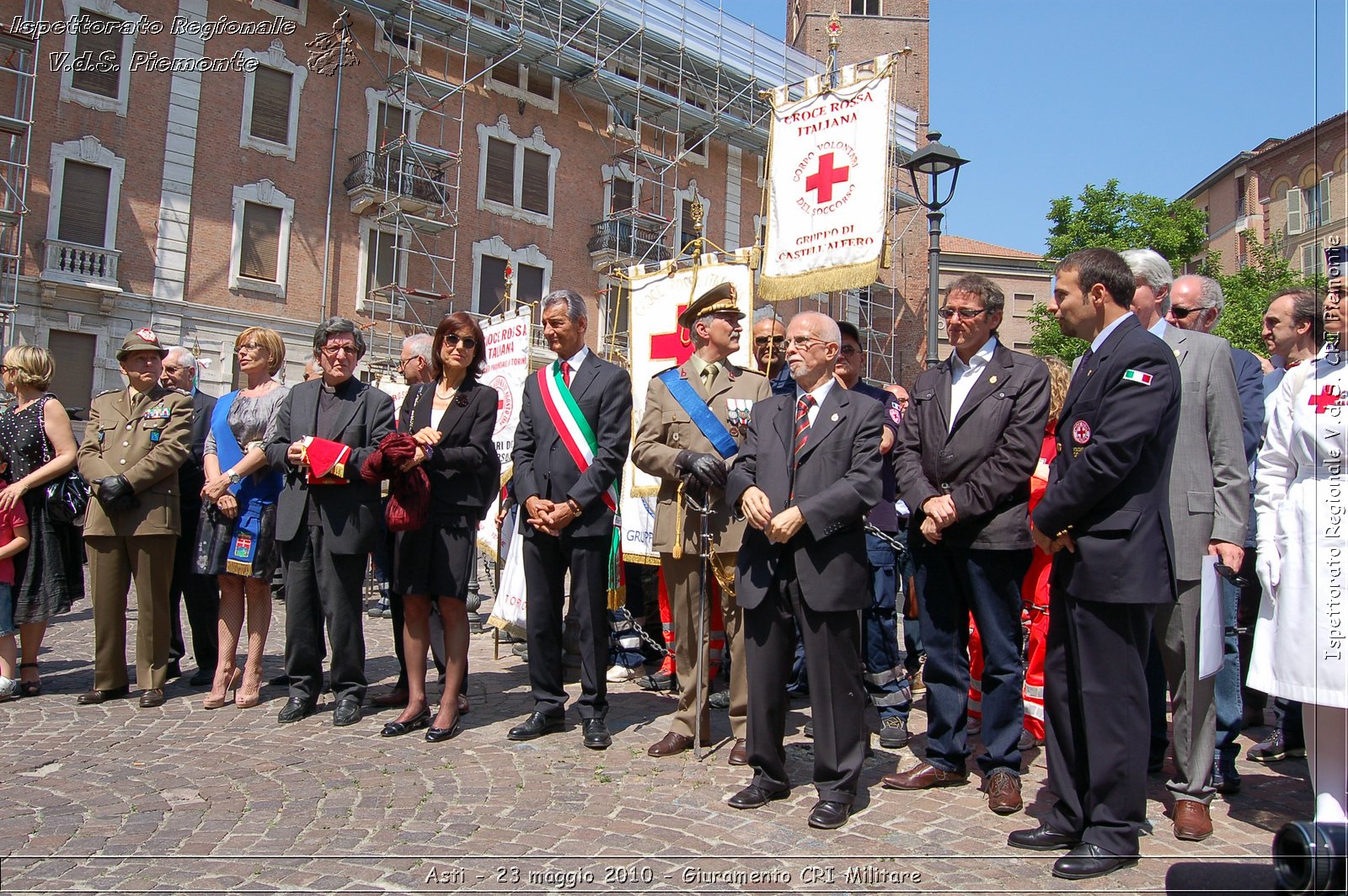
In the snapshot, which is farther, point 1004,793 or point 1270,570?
point 1004,793

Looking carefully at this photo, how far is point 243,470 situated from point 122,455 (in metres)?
0.84

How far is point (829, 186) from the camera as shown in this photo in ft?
25.7

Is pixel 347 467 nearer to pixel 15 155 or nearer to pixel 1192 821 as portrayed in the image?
pixel 1192 821

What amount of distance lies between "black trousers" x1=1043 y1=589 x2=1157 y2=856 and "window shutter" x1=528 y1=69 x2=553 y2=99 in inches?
1180

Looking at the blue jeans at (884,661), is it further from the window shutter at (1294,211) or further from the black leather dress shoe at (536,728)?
the window shutter at (1294,211)

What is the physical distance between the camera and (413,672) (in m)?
5.32

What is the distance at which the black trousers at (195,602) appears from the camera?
6.65 m

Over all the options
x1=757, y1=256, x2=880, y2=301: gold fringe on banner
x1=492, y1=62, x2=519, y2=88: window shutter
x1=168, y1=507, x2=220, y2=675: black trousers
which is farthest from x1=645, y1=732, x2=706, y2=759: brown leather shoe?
x1=492, y1=62, x2=519, y2=88: window shutter

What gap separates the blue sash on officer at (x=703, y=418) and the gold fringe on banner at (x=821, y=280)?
2.64 metres

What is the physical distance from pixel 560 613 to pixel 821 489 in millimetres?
1884

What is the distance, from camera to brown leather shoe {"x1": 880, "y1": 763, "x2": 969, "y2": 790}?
4.27 metres

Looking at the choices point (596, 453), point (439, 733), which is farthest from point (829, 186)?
point (439, 733)

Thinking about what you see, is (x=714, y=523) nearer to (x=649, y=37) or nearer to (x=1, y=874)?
(x=1, y=874)

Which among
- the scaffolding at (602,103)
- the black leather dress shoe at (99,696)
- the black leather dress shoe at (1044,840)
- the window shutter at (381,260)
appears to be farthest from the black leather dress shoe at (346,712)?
the window shutter at (381,260)
